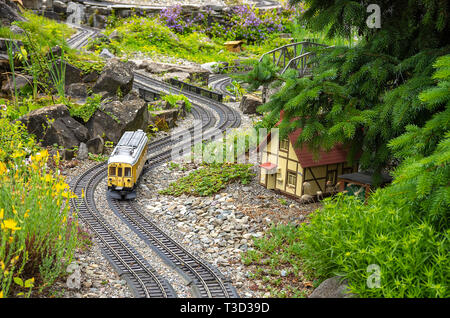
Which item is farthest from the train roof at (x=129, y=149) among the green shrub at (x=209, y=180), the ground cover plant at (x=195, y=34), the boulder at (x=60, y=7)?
the boulder at (x=60, y=7)

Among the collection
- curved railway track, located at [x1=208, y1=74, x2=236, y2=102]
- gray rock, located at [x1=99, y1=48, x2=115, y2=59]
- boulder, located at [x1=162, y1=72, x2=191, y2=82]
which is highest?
gray rock, located at [x1=99, y1=48, x2=115, y2=59]

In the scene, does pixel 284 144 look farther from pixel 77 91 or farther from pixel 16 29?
pixel 16 29

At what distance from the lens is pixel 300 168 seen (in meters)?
13.3

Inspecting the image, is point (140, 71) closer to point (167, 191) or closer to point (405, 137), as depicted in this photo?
point (167, 191)

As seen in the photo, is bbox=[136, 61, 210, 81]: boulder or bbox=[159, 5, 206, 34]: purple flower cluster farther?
bbox=[159, 5, 206, 34]: purple flower cluster

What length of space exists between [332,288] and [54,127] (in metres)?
13.0

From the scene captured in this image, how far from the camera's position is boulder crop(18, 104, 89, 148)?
17.4 meters

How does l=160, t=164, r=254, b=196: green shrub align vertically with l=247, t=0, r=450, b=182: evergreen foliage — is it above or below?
below

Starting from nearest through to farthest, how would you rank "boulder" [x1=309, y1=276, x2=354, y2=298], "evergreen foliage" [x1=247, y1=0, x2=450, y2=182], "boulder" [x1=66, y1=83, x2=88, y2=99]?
"boulder" [x1=309, y1=276, x2=354, y2=298]
"evergreen foliage" [x1=247, y1=0, x2=450, y2=182]
"boulder" [x1=66, y1=83, x2=88, y2=99]

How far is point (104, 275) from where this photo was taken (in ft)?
32.2

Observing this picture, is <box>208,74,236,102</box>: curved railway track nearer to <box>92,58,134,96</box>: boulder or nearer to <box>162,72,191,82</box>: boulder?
<box>162,72,191,82</box>: boulder

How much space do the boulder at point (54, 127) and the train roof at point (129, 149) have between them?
116 inches

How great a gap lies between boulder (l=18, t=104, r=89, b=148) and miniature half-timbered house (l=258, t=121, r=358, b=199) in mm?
7561

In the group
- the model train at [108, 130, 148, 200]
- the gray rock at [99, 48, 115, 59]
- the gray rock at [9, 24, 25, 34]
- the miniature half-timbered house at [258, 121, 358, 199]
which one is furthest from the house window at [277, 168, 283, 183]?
the gray rock at [99, 48, 115, 59]
